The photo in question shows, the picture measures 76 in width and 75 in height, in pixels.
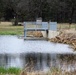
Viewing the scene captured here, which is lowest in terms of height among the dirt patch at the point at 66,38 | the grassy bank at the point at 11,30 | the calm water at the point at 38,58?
the grassy bank at the point at 11,30

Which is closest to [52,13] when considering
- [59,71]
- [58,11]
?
[58,11]

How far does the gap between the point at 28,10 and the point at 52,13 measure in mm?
4772

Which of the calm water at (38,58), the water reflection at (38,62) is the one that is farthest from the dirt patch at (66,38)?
the water reflection at (38,62)

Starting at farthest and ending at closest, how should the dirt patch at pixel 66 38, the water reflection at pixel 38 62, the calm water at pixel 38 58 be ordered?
1. the dirt patch at pixel 66 38
2. the calm water at pixel 38 58
3. the water reflection at pixel 38 62

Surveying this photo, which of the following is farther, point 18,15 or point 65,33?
point 18,15

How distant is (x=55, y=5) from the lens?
67.2 meters

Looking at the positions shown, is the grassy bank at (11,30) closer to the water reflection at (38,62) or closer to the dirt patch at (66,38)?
the dirt patch at (66,38)

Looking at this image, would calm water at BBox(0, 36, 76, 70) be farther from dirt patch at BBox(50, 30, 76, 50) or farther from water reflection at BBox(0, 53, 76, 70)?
dirt patch at BBox(50, 30, 76, 50)

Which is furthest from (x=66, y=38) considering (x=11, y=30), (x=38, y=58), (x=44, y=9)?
(x=44, y=9)

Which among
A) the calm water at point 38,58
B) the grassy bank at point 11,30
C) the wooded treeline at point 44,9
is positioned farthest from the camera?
the wooded treeline at point 44,9

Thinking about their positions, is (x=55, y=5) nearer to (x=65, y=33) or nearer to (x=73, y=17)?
(x=73, y=17)

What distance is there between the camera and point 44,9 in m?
69.6

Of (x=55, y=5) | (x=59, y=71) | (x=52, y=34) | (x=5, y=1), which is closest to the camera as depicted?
(x=59, y=71)

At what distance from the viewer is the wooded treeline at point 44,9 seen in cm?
6738
